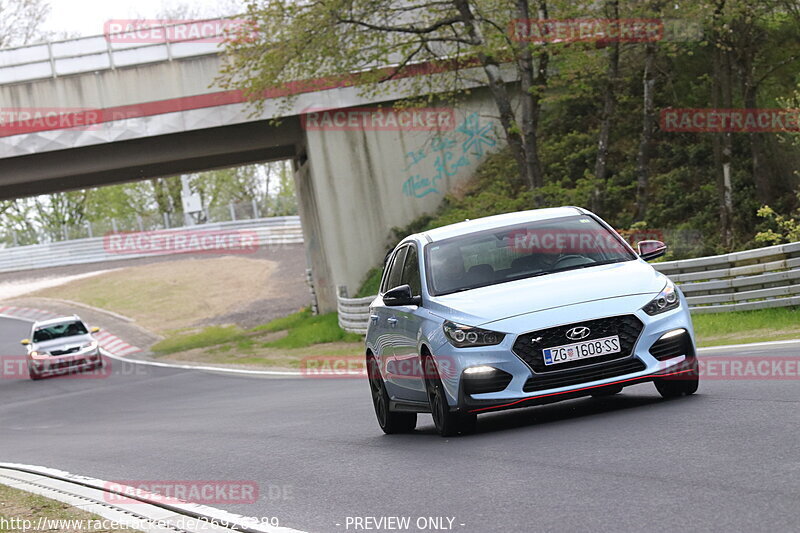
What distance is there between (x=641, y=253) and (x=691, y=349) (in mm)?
1120

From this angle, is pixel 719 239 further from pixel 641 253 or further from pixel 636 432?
pixel 636 432

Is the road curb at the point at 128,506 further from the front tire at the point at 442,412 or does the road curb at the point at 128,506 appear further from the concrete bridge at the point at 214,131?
the concrete bridge at the point at 214,131

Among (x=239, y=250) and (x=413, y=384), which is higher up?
(x=413, y=384)

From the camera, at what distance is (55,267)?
249 feet

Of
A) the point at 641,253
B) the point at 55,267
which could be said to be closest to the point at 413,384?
the point at 641,253

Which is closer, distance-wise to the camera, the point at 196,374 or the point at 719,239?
the point at 719,239

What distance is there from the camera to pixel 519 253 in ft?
34.2

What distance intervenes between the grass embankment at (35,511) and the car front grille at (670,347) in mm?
4139

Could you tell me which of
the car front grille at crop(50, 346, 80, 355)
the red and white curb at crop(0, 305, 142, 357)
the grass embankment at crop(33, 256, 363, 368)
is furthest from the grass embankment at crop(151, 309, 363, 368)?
the car front grille at crop(50, 346, 80, 355)

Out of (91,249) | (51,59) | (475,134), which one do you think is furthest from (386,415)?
(91,249)

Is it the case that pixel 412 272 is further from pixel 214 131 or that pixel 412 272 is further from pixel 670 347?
pixel 214 131

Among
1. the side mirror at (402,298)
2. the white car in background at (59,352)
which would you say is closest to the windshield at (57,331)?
the white car in background at (59,352)

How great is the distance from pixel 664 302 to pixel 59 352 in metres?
27.6

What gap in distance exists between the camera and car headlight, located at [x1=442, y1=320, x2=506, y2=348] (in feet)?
30.3
